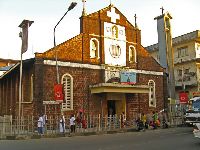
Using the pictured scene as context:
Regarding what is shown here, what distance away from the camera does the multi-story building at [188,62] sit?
149 feet

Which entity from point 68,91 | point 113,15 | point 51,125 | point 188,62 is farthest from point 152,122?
point 188,62

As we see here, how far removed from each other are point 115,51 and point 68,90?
641 centimetres

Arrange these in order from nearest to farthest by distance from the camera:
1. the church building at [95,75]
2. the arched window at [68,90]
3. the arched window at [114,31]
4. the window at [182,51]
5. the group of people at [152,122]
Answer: the church building at [95,75]
the group of people at [152,122]
the arched window at [68,90]
the arched window at [114,31]
the window at [182,51]

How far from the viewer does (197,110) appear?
22.5 m

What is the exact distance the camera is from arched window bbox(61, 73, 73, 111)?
1096 inches

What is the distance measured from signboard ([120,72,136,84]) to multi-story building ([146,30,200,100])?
14.7 m

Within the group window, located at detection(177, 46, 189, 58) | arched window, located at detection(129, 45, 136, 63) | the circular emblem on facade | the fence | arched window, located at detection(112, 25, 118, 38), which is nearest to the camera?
the fence

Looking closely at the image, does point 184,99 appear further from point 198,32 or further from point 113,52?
point 198,32

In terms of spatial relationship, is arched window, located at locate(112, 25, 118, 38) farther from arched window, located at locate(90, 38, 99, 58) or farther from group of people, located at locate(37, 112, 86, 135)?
group of people, located at locate(37, 112, 86, 135)

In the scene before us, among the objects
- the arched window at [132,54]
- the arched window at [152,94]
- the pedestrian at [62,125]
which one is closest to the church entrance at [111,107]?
the arched window at [152,94]

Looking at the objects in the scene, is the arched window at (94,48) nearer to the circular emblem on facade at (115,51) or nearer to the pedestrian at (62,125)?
the circular emblem on facade at (115,51)

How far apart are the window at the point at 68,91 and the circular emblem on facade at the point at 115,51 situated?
5.24 meters

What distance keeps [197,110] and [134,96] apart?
33.9 ft

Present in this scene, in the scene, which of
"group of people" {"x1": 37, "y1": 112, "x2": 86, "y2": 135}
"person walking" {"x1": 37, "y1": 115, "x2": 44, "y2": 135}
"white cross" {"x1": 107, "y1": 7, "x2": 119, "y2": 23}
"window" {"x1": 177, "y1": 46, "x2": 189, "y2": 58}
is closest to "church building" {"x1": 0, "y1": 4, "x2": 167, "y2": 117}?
"white cross" {"x1": 107, "y1": 7, "x2": 119, "y2": 23}
